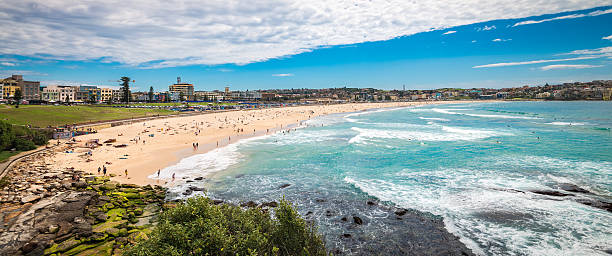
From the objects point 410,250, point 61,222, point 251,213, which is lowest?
point 410,250

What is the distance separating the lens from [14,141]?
88.6 feet

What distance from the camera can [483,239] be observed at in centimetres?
1265

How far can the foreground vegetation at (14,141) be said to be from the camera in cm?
2527

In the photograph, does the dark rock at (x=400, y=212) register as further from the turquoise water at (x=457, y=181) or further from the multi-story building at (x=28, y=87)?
the multi-story building at (x=28, y=87)

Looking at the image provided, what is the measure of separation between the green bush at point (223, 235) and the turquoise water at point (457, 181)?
14.3ft

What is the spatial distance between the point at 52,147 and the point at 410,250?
121 feet

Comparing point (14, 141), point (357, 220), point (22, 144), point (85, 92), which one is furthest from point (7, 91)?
point (357, 220)

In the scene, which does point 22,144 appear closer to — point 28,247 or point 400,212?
A: point 28,247

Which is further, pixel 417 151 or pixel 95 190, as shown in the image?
pixel 417 151

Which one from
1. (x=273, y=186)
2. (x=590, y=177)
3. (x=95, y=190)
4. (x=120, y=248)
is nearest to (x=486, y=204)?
(x=590, y=177)

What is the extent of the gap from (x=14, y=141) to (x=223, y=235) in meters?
32.7

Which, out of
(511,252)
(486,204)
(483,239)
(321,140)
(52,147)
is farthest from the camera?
(321,140)

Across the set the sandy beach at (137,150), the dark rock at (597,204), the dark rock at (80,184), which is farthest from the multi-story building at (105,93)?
the dark rock at (597,204)

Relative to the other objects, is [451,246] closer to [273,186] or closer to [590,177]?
[273,186]
